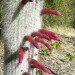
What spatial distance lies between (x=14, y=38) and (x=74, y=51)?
5.55 metres

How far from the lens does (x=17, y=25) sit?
1.51 metres

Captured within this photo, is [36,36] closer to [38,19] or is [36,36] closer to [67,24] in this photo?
[38,19]

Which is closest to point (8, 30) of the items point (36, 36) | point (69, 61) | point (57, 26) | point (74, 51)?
point (36, 36)

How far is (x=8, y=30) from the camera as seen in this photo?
1.53m

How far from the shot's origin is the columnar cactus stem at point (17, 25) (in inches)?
59.2

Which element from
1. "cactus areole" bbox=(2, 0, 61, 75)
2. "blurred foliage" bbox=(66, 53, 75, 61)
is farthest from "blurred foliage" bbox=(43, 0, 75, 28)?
"cactus areole" bbox=(2, 0, 61, 75)

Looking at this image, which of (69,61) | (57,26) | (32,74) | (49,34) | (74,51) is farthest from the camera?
(57,26)

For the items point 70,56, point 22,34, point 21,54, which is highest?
point 22,34

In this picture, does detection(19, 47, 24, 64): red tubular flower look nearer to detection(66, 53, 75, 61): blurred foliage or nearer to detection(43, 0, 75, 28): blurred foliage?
detection(66, 53, 75, 61): blurred foliage

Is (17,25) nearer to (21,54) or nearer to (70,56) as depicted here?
(21,54)

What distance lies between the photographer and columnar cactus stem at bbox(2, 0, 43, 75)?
1.50 meters

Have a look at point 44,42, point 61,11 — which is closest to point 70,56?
point 61,11

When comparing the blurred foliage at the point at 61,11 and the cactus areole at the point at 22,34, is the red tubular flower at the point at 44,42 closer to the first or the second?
the cactus areole at the point at 22,34

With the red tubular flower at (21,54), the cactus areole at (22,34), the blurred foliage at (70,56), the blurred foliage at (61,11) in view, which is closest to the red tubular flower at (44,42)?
the cactus areole at (22,34)
